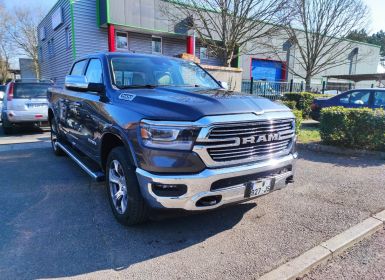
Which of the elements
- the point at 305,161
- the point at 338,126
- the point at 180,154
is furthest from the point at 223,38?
the point at 180,154

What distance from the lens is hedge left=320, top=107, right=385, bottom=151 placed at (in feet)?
22.3

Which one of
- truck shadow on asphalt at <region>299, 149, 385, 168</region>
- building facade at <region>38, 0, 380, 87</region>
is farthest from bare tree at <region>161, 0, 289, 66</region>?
truck shadow on asphalt at <region>299, 149, 385, 168</region>

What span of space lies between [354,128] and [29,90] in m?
9.53

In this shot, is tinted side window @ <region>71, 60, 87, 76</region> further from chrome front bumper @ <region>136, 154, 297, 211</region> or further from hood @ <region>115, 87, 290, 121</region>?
chrome front bumper @ <region>136, 154, 297, 211</region>

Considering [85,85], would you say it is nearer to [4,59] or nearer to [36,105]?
[36,105]

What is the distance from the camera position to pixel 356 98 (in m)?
10.2

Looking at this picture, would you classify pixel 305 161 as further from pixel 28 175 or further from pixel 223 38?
pixel 223 38

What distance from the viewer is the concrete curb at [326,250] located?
2724 millimetres

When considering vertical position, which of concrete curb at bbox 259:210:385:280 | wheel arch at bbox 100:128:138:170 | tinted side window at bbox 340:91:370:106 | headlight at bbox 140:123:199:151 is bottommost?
concrete curb at bbox 259:210:385:280

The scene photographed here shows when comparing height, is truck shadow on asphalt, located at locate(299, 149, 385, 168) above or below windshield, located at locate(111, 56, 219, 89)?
below

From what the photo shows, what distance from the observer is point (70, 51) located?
17.1 meters

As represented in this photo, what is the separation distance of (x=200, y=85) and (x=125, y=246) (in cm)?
251

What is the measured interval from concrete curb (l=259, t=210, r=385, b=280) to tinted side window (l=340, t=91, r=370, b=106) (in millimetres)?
7214

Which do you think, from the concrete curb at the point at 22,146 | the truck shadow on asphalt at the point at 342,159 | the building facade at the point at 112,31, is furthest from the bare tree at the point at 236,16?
the concrete curb at the point at 22,146
